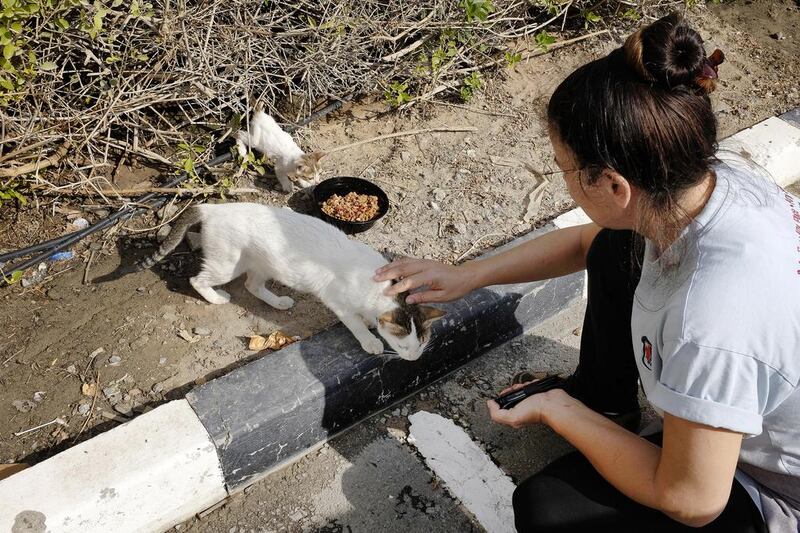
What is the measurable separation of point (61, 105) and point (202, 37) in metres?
0.84

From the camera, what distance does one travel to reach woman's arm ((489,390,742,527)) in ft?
5.07

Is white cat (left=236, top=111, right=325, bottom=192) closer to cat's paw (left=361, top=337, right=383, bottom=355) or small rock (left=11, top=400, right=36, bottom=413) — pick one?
cat's paw (left=361, top=337, right=383, bottom=355)

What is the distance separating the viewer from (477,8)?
13.1ft

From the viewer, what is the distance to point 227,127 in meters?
3.99

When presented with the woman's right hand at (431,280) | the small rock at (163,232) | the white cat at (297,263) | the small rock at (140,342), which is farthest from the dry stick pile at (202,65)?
the woman's right hand at (431,280)

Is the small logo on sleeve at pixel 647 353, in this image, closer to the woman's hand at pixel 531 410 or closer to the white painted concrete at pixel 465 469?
the woman's hand at pixel 531 410

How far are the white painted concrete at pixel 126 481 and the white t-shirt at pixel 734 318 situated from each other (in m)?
1.51

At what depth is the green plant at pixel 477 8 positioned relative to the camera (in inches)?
157

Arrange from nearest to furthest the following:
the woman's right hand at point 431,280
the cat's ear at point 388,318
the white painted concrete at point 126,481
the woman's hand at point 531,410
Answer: the white painted concrete at point 126,481
the woman's hand at point 531,410
the woman's right hand at point 431,280
the cat's ear at point 388,318

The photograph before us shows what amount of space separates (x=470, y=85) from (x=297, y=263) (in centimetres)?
209

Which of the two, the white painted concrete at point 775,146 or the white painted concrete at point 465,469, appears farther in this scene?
the white painted concrete at point 775,146

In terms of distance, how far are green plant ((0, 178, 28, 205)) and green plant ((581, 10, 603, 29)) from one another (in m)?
4.04

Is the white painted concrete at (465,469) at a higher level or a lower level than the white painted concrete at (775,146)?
lower

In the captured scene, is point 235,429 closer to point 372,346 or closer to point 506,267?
point 372,346
